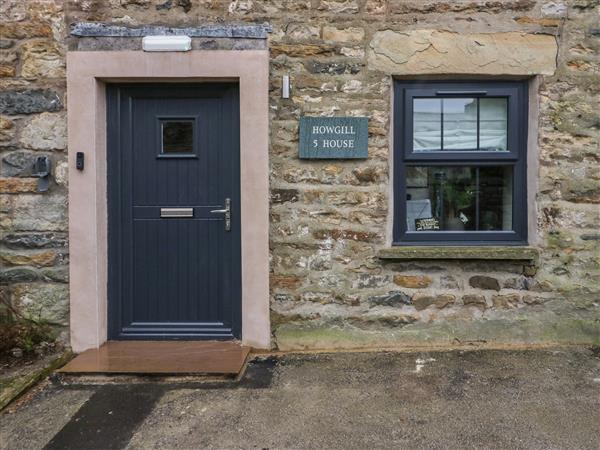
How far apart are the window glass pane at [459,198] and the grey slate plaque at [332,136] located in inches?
20.5

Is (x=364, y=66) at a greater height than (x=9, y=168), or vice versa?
(x=364, y=66)

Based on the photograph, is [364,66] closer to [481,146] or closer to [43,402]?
[481,146]

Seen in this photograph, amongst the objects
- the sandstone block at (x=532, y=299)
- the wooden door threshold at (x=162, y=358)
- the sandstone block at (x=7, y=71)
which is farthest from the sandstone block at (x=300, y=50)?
the sandstone block at (x=532, y=299)

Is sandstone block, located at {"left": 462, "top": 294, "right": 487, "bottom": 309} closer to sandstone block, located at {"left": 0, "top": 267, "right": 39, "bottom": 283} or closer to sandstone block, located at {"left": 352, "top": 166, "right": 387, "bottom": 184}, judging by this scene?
sandstone block, located at {"left": 352, "top": 166, "right": 387, "bottom": 184}

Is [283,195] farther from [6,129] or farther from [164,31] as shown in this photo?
[6,129]

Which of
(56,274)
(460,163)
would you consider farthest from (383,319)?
(56,274)

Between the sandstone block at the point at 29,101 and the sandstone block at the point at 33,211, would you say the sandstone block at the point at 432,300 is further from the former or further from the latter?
the sandstone block at the point at 29,101

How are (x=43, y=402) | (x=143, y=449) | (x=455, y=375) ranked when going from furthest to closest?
(x=455, y=375) < (x=43, y=402) < (x=143, y=449)

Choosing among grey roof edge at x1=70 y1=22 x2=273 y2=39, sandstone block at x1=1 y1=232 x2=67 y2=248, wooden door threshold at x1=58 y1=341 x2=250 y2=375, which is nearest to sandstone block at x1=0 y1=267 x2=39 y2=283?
sandstone block at x1=1 y1=232 x2=67 y2=248

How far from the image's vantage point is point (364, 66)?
3.74m

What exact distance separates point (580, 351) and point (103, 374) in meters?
3.63

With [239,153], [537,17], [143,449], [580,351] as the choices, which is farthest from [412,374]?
[537,17]

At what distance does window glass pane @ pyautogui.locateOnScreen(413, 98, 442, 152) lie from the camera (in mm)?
3908

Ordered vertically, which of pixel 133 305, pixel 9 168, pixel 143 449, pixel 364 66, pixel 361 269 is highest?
A: pixel 364 66
